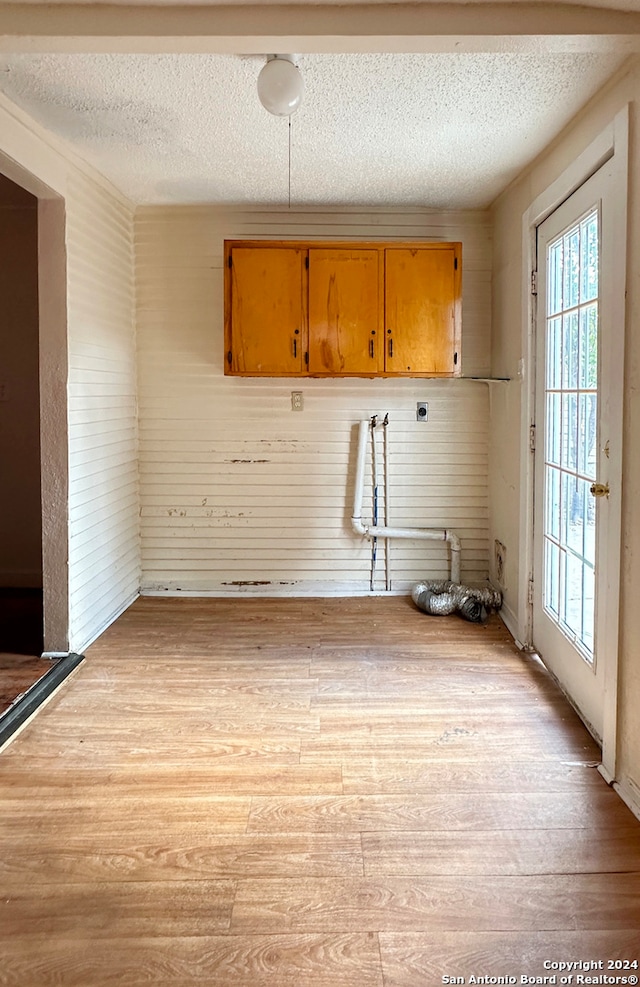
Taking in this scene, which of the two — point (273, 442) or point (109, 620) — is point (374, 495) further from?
point (109, 620)

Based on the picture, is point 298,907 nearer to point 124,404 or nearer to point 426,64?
point 426,64

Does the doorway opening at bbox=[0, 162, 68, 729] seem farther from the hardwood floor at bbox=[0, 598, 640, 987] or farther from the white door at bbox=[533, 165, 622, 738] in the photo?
the white door at bbox=[533, 165, 622, 738]

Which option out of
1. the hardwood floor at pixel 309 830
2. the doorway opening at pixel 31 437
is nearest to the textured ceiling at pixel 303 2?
the doorway opening at pixel 31 437

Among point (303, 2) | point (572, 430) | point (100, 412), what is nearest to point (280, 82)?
point (303, 2)

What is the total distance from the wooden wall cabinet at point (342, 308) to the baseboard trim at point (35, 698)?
1937mm

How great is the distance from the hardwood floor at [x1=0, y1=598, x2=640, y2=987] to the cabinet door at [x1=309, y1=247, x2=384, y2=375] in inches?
72.4

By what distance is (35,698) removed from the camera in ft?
10.1

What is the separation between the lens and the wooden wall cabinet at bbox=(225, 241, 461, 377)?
13.8 feet

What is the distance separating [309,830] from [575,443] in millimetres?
1898

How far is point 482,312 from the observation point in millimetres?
4625

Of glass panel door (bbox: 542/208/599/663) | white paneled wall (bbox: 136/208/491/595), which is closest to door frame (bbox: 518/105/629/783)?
glass panel door (bbox: 542/208/599/663)

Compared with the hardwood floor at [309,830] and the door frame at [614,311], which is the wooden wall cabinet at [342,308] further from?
the hardwood floor at [309,830]

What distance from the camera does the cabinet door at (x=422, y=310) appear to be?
4.22 metres

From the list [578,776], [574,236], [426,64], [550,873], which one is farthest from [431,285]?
[550,873]
